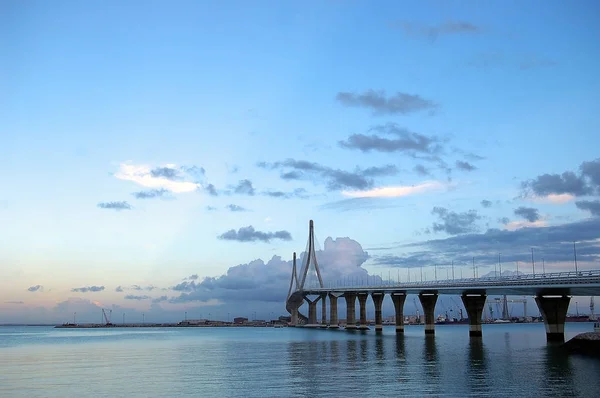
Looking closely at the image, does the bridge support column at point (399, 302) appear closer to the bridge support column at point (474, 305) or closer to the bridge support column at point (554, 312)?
the bridge support column at point (474, 305)

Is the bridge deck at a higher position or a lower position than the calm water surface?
higher

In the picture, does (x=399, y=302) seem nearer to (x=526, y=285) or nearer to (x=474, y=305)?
(x=474, y=305)

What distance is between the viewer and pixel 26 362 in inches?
3334

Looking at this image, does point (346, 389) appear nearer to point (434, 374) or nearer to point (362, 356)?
point (434, 374)

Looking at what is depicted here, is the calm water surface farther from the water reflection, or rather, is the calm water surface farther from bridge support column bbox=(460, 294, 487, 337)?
bridge support column bbox=(460, 294, 487, 337)

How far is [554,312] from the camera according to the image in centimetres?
10562

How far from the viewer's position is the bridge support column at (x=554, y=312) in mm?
104625

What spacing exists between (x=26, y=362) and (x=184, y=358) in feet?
68.7

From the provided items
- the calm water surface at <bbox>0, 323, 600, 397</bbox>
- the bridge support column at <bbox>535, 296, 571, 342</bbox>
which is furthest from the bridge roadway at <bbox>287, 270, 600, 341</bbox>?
the calm water surface at <bbox>0, 323, 600, 397</bbox>

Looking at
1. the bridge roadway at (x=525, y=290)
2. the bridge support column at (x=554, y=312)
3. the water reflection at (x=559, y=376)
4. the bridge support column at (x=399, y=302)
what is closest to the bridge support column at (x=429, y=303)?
the bridge roadway at (x=525, y=290)

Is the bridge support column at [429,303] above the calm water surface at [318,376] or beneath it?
above

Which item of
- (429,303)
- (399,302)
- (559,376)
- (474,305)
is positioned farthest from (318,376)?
(399,302)

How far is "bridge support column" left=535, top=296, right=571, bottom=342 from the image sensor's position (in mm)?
104625

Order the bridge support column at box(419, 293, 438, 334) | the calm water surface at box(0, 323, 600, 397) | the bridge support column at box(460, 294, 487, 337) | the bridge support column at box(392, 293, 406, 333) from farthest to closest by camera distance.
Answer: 1. the bridge support column at box(392, 293, 406, 333)
2. the bridge support column at box(419, 293, 438, 334)
3. the bridge support column at box(460, 294, 487, 337)
4. the calm water surface at box(0, 323, 600, 397)
